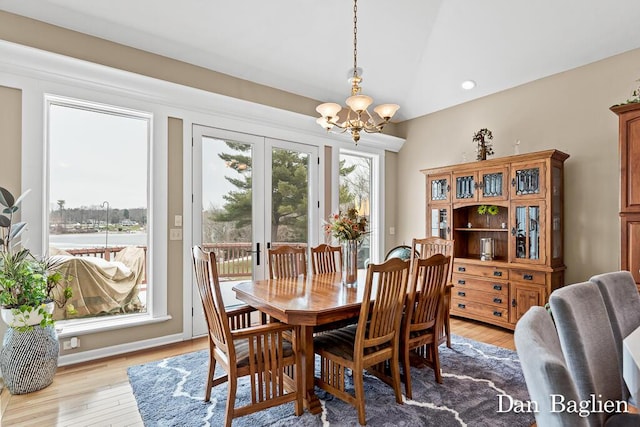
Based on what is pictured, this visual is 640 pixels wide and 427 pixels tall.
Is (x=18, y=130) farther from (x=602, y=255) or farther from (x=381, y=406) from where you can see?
(x=602, y=255)

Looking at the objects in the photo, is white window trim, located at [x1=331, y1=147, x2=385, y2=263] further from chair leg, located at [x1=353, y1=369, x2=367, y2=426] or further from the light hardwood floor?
chair leg, located at [x1=353, y1=369, x2=367, y2=426]

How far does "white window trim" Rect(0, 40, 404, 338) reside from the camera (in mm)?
2908

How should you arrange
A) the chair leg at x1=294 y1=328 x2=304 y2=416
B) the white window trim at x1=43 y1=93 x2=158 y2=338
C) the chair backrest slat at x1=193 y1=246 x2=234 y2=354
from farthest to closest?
the white window trim at x1=43 y1=93 x2=158 y2=338 → the chair leg at x1=294 y1=328 x2=304 y2=416 → the chair backrest slat at x1=193 y1=246 x2=234 y2=354

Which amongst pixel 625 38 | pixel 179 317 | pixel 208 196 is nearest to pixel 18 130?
pixel 208 196

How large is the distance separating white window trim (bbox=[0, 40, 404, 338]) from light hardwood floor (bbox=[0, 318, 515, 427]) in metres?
0.63

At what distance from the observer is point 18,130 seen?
9.48 feet

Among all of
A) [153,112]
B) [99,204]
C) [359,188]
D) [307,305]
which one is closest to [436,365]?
[307,305]

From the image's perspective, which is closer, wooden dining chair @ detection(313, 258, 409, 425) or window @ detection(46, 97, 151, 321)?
wooden dining chair @ detection(313, 258, 409, 425)

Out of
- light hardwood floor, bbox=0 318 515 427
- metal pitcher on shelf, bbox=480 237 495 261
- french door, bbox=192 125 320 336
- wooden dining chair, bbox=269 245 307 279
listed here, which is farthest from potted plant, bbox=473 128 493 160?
light hardwood floor, bbox=0 318 515 427

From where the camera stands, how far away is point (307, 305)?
2.26m

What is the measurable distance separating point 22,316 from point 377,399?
256cm

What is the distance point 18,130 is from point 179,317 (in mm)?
2144

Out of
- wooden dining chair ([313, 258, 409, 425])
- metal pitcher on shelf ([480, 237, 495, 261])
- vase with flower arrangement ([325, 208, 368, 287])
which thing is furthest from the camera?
metal pitcher on shelf ([480, 237, 495, 261])

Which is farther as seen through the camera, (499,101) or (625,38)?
(499,101)
